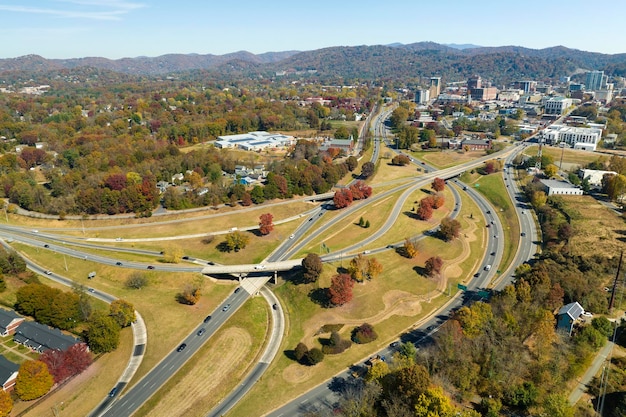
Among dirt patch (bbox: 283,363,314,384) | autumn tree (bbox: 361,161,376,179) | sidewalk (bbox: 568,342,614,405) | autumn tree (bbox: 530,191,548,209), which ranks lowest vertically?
dirt patch (bbox: 283,363,314,384)

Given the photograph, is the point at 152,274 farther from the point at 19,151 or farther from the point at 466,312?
the point at 19,151

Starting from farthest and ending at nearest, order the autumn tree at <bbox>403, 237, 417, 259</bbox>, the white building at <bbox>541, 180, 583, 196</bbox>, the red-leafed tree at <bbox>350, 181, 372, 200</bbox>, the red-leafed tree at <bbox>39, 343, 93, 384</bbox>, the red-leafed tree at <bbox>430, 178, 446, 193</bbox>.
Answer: the red-leafed tree at <bbox>430, 178, 446, 193</bbox> < the red-leafed tree at <bbox>350, 181, 372, 200</bbox> < the white building at <bbox>541, 180, 583, 196</bbox> < the autumn tree at <bbox>403, 237, 417, 259</bbox> < the red-leafed tree at <bbox>39, 343, 93, 384</bbox>

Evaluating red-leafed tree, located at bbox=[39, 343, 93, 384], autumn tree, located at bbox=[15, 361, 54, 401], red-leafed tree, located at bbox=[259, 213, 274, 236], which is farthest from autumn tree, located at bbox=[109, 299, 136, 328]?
red-leafed tree, located at bbox=[259, 213, 274, 236]

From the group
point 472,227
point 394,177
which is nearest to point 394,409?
point 472,227

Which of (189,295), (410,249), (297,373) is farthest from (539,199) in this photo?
(189,295)

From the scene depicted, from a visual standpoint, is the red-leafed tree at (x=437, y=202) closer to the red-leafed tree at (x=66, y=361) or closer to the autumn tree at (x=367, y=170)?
the autumn tree at (x=367, y=170)

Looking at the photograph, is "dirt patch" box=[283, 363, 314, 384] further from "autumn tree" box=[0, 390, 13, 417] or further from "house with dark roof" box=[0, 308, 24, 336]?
"house with dark roof" box=[0, 308, 24, 336]

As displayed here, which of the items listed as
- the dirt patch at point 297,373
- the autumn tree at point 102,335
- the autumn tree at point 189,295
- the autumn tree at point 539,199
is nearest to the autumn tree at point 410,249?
the dirt patch at point 297,373
